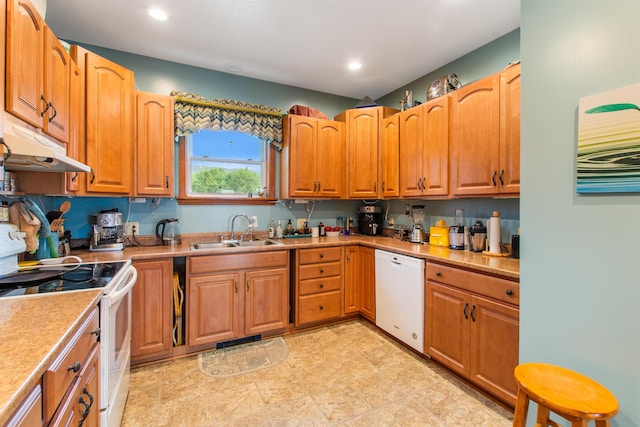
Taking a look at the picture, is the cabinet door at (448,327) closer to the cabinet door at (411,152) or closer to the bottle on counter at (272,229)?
the cabinet door at (411,152)

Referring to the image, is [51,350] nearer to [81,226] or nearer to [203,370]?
[203,370]

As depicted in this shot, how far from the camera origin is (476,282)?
1.98 meters

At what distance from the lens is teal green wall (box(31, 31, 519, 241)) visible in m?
2.54

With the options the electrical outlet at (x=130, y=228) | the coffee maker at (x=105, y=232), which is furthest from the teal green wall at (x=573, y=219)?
the electrical outlet at (x=130, y=228)

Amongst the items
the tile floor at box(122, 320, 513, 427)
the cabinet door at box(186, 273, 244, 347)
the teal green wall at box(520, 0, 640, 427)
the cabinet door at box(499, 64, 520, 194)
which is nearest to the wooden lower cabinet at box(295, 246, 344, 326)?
the tile floor at box(122, 320, 513, 427)

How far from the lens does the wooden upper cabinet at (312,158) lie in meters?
3.23

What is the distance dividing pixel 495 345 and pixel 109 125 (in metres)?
3.25

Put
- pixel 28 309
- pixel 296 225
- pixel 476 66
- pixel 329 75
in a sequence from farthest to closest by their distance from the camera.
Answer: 1. pixel 296 225
2. pixel 329 75
3. pixel 476 66
4. pixel 28 309

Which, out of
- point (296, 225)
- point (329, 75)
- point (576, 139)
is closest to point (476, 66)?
point (329, 75)

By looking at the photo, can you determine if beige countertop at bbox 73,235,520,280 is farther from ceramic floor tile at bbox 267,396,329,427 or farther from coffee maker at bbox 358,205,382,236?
ceramic floor tile at bbox 267,396,329,427

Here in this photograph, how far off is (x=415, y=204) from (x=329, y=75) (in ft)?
5.86

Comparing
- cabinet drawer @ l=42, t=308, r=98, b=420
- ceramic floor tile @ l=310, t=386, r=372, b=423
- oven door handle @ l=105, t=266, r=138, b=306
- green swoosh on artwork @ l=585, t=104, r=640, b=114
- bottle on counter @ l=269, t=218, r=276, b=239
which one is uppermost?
green swoosh on artwork @ l=585, t=104, r=640, b=114

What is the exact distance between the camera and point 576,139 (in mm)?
1275

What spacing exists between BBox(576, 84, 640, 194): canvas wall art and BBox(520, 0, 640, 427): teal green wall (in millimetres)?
42
